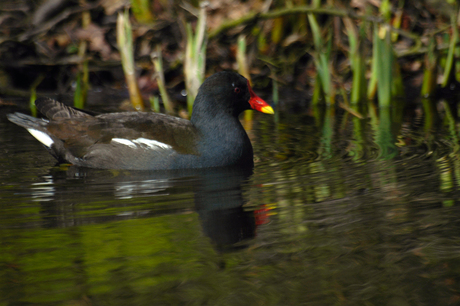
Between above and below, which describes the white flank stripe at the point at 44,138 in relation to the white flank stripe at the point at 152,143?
above

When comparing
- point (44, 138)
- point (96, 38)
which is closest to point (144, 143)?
point (44, 138)

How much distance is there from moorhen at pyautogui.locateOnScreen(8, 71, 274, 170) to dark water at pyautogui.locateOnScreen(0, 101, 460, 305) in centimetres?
17

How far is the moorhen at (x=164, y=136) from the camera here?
491 centimetres

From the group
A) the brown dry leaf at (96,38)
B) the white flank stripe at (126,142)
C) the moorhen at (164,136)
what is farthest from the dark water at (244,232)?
the brown dry leaf at (96,38)

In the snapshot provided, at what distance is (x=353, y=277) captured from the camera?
263 centimetres

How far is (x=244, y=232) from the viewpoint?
3.25 m

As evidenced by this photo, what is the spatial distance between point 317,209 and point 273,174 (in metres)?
1.05

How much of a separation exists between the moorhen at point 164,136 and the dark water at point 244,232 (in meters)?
0.17

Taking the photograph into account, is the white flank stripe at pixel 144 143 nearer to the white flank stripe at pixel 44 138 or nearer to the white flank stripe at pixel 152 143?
the white flank stripe at pixel 152 143

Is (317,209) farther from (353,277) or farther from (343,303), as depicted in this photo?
(343,303)

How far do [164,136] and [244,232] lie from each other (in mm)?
1896

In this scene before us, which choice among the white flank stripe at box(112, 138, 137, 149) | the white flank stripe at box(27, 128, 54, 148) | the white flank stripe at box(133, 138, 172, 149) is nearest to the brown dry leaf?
the white flank stripe at box(27, 128, 54, 148)

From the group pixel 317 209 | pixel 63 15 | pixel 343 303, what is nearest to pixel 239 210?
pixel 317 209

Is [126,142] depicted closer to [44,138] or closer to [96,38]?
[44,138]
